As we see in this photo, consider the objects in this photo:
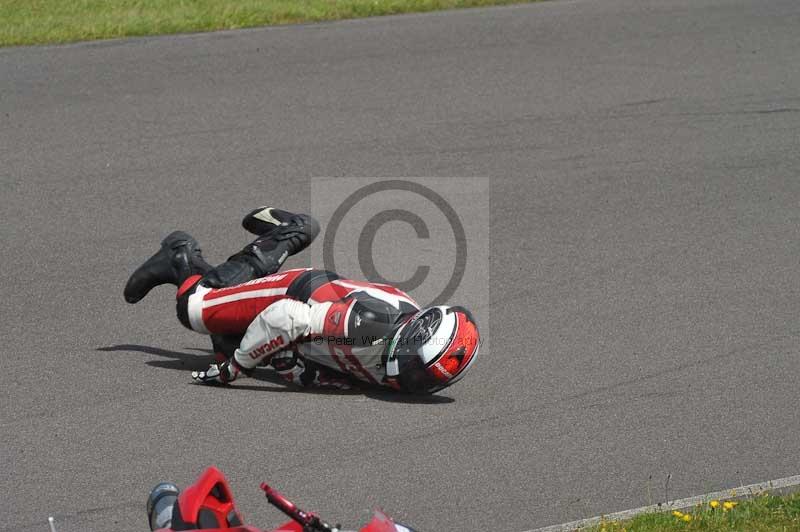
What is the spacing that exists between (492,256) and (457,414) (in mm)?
2514

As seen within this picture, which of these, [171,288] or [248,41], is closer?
[171,288]

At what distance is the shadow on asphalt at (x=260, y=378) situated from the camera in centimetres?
668

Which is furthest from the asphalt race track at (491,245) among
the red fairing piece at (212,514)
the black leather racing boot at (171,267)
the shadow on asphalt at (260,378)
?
the red fairing piece at (212,514)

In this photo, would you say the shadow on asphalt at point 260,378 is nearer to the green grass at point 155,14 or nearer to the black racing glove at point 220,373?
the black racing glove at point 220,373

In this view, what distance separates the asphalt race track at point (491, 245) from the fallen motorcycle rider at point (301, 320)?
0.19 m

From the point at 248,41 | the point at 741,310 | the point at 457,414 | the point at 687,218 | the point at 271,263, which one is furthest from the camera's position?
the point at 248,41

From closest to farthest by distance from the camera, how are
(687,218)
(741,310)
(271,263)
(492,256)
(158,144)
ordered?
1. (271,263)
2. (741,310)
3. (492,256)
4. (687,218)
5. (158,144)

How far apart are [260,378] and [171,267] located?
2.98 ft

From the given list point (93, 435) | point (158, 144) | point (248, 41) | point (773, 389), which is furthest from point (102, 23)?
point (773, 389)

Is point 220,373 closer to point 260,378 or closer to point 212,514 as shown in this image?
point 260,378

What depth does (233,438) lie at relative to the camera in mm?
5988

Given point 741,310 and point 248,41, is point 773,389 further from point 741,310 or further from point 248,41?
point 248,41

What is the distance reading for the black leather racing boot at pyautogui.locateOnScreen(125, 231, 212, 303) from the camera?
278 inches

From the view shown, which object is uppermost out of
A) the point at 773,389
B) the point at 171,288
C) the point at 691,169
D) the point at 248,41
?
the point at 248,41
